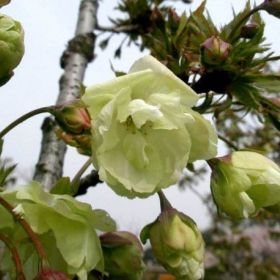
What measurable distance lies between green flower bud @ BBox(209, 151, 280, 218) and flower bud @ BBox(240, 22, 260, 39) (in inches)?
8.9

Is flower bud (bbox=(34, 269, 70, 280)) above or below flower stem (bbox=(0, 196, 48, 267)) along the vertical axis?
below

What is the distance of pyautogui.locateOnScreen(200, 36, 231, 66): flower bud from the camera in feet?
2.46

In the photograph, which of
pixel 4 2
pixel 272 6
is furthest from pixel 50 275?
pixel 272 6

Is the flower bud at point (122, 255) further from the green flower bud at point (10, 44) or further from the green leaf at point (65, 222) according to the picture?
the green flower bud at point (10, 44)

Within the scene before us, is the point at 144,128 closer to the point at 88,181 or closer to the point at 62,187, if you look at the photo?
the point at 62,187

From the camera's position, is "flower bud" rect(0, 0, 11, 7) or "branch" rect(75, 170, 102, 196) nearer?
"flower bud" rect(0, 0, 11, 7)

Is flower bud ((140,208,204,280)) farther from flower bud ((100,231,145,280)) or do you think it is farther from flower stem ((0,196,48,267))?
flower stem ((0,196,48,267))

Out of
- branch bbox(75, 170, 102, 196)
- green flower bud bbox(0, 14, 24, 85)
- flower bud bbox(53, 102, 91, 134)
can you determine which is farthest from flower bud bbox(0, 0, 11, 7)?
branch bbox(75, 170, 102, 196)

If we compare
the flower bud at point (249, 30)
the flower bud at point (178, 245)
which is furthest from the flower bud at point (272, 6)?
the flower bud at point (178, 245)

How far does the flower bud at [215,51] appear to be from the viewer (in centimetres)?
75

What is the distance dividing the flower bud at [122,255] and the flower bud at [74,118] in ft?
0.55

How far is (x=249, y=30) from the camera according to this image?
821mm

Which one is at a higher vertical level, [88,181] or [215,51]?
[215,51]

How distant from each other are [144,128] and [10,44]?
194mm
